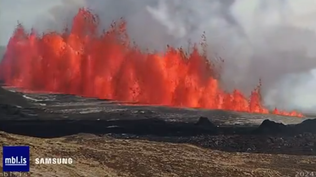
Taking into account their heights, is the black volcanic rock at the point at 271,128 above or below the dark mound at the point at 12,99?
below

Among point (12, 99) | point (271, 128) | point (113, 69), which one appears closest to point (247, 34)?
point (271, 128)

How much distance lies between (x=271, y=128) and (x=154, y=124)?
70.5 inches

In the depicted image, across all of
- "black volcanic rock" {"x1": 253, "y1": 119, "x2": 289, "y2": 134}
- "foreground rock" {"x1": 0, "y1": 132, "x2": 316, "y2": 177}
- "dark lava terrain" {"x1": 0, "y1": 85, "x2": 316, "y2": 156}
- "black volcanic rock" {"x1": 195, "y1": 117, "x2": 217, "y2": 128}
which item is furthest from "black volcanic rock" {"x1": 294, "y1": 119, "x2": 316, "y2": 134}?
"black volcanic rock" {"x1": 195, "y1": 117, "x2": 217, "y2": 128}

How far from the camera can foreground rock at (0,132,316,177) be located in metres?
6.93

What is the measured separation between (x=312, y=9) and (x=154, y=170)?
341 centimetres

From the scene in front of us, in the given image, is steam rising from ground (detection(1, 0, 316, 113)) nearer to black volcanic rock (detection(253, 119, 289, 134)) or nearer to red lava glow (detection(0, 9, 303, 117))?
red lava glow (detection(0, 9, 303, 117))

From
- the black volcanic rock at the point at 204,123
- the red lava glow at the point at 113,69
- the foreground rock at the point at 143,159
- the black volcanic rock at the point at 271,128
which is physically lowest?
the foreground rock at the point at 143,159

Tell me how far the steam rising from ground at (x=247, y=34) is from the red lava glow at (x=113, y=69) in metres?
0.16

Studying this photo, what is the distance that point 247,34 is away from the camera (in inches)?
307

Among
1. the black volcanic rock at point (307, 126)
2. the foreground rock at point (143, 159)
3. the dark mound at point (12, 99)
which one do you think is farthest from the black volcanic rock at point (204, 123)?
the dark mound at point (12, 99)

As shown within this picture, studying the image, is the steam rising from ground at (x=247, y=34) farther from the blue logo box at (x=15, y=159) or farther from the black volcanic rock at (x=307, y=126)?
the blue logo box at (x=15, y=159)

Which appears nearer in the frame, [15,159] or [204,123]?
[15,159]

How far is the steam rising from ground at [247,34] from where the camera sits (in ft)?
24.6

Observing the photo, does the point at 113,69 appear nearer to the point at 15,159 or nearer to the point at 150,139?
the point at 150,139
